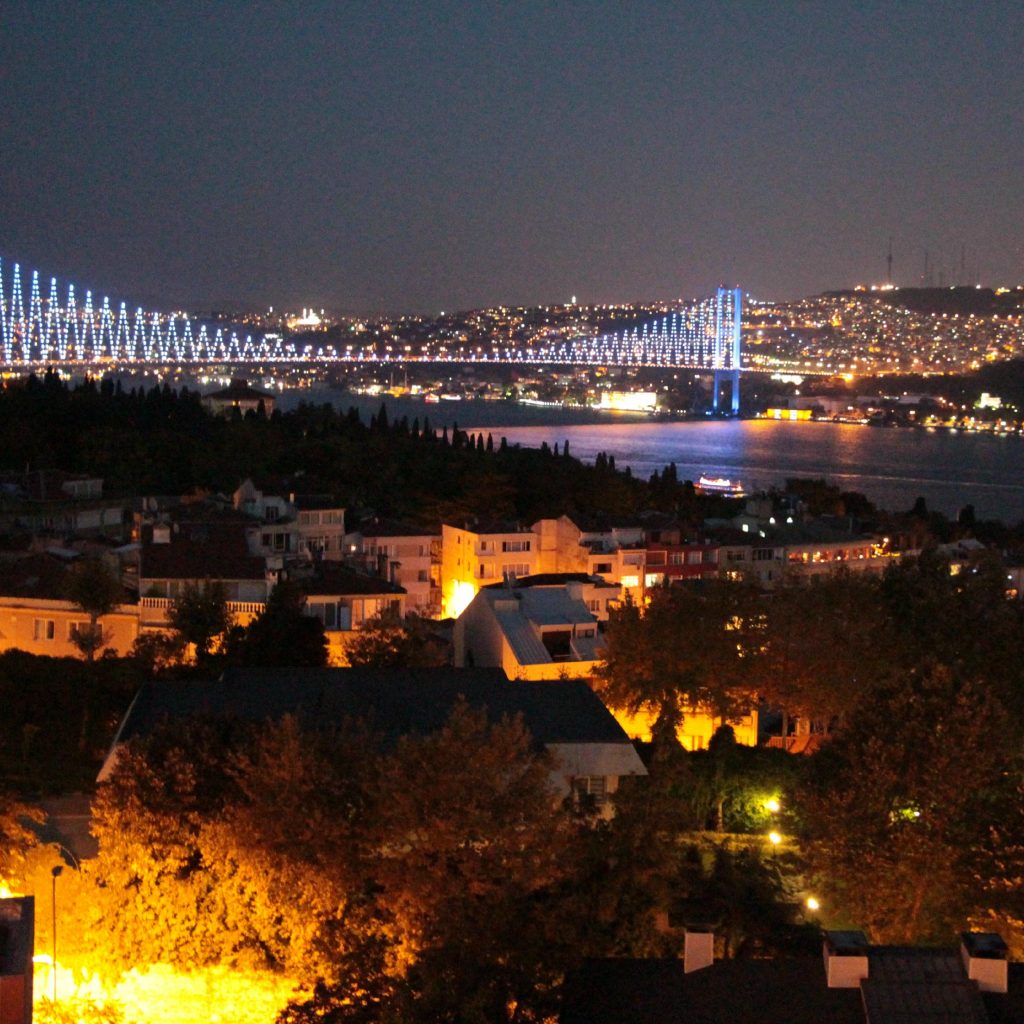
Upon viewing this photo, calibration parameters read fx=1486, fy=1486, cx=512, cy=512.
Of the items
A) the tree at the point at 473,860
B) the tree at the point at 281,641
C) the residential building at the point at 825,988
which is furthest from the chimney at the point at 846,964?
the tree at the point at 281,641

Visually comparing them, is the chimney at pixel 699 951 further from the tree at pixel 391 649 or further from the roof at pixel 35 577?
the roof at pixel 35 577

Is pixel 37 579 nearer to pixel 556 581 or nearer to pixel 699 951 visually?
pixel 556 581

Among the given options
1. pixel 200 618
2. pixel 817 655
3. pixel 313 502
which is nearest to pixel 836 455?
pixel 313 502

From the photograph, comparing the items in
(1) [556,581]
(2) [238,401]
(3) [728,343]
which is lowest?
(1) [556,581]

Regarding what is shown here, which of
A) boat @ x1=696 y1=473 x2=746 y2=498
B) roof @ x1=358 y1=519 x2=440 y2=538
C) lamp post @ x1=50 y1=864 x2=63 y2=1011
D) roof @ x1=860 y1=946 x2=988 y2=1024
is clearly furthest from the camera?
boat @ x1=696 y1=473 x2=746 y2=498

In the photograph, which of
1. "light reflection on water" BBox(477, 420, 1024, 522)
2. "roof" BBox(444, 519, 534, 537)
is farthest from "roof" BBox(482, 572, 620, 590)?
"light reflection on water" BBox(477, 420, 1024, 522)

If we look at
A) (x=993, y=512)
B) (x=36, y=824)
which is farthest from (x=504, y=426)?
(x=36, y=824)

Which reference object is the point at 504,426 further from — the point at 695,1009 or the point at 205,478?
the point at 695,1009

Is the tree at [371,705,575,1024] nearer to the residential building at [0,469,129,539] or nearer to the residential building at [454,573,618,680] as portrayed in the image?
the residential building at [454,573,618,680]
